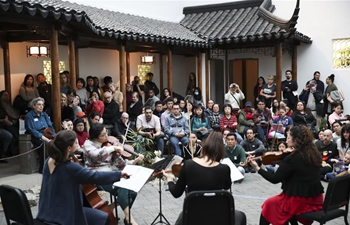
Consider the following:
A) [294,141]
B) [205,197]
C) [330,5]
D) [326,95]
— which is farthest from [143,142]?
[330,5]

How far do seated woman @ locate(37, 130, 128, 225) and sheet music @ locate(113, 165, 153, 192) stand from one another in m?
0.56

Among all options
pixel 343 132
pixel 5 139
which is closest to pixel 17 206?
pixel 343 132

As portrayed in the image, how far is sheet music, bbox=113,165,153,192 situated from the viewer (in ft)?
16.9

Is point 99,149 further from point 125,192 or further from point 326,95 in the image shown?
point 326,95

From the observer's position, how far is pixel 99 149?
584 cm

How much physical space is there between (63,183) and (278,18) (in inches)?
477

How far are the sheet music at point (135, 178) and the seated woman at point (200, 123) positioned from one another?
263 inches

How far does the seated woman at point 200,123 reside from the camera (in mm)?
11936

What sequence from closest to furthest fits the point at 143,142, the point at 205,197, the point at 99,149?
the point at 205,197, the point at 99,149, the point at 143,142

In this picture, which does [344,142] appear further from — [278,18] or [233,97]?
[278,18]

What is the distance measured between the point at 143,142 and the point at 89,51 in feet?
20.8

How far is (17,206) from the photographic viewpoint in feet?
14.6

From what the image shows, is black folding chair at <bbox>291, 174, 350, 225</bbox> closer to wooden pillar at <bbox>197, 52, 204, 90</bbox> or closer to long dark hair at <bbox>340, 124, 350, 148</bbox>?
long dark hair at <bbox>340, 124, 350, 148</bbox>

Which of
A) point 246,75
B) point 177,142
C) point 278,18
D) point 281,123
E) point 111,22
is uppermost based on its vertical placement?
point 278,18
